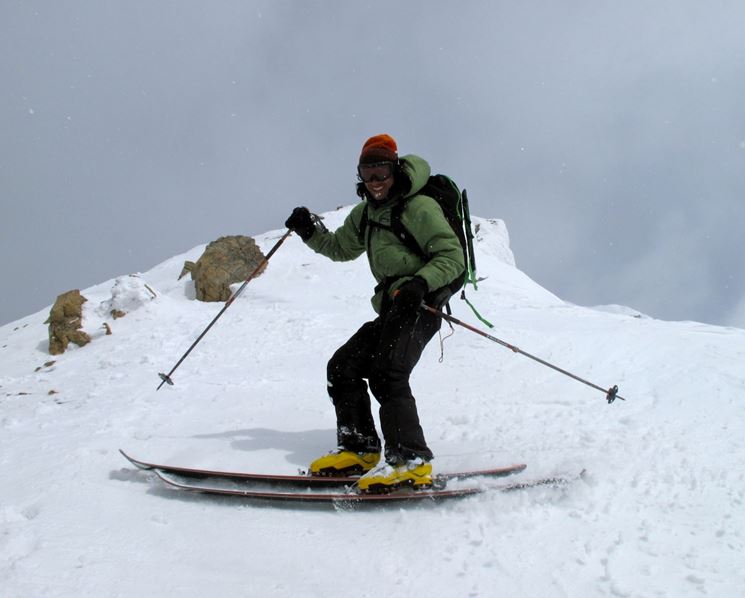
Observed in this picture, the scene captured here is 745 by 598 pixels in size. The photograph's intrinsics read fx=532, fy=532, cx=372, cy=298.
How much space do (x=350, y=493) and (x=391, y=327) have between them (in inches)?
43.3

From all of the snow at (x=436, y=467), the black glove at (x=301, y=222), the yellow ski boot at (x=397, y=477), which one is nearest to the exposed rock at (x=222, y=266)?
the snow at (x=436, y=467)

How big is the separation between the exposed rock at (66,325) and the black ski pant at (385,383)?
26.8ft

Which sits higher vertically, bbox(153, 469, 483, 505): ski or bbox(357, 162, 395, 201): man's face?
bbox(357, 162, 395, 201): man's face

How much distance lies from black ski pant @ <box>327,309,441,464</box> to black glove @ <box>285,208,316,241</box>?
1.07m

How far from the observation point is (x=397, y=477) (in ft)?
10.9

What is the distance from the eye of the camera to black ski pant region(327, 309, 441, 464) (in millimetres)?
3465

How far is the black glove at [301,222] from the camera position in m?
4.53

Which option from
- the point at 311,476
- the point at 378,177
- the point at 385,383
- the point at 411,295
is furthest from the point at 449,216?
the point at 311,476

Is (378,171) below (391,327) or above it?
above

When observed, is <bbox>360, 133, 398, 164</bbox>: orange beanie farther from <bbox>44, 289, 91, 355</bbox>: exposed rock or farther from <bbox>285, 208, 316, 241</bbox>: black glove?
<bbox>44, 289, 91, 355</bbox>: exposed rock

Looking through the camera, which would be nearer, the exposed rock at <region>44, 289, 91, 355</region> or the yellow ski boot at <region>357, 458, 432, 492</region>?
the yellow ski boot at <region>357, 458, 432, 492</region>

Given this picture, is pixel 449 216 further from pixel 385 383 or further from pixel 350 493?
pixel 350 493

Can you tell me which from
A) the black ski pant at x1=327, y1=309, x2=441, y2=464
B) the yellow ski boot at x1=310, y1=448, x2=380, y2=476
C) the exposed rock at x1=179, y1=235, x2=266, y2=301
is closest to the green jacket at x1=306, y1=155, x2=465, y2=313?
the black ski pant at x1=327, y1=309, x2=441, y2=464

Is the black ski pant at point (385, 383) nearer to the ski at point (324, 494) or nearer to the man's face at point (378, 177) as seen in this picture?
the ski at point (324, 494)
